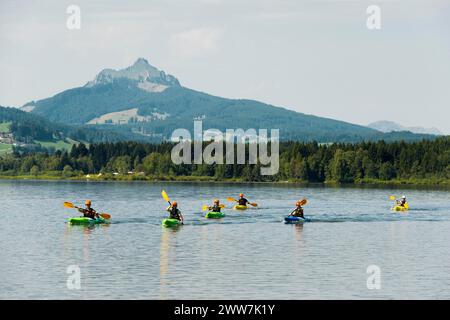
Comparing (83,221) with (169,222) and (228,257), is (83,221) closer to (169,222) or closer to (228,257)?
(169,222)

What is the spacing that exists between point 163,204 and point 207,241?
4492 cm

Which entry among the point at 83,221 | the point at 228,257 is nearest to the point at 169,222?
the point at 83,221

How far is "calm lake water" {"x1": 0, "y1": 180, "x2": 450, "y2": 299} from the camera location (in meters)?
41.3

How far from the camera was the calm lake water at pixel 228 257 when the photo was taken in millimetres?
41281

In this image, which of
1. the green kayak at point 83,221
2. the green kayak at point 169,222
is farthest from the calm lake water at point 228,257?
the green kayak at point 83,221

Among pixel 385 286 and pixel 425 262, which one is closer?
pixel 385 286

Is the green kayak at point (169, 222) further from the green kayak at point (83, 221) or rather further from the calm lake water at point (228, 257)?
the green kayak at point (83, 221)

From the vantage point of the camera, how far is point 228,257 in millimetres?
52406

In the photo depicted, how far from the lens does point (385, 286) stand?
42.6 metres

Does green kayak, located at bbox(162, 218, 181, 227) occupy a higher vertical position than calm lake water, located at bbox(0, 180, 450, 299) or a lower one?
higher

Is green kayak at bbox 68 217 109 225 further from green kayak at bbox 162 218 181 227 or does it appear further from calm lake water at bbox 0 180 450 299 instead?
green kayak at bbox 162 218 181 227

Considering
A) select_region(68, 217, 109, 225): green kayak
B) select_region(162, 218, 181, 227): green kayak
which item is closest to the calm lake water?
select_region(162, 218, 181, 227): green kayak
